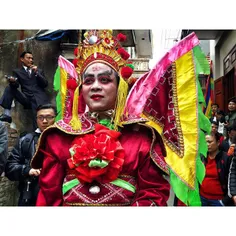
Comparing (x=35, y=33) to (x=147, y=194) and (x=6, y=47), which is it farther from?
(x=147, y=194)

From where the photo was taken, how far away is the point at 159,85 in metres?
2.47

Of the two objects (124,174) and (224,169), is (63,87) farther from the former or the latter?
(224,169)

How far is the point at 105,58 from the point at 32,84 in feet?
7.57

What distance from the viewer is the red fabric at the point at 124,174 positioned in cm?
173

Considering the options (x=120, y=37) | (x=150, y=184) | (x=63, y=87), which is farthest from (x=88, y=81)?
(x=63, y=87)

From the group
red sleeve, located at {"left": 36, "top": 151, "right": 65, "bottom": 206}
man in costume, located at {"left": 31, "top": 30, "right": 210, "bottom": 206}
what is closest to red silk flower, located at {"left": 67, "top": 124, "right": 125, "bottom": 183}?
man in costume, located at {"left": 31, "top": 30, "right": 210, "bottom": 206}

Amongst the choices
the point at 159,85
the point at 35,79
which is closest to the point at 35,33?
the point at 35,79

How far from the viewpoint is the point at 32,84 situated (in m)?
4.06

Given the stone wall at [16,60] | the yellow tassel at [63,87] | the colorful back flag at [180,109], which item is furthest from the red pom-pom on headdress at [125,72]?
the stone wall at [16,60]

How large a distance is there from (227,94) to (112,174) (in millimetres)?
3775

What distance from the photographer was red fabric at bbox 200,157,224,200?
2.99 metres

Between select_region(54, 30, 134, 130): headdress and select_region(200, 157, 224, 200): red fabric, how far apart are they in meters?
1.46

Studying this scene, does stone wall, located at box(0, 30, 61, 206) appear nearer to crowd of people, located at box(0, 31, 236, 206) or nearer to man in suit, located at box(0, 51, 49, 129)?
man in suit, located at box(0, 51, 49, 129)

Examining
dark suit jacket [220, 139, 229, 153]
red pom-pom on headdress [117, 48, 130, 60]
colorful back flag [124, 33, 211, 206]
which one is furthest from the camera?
dark suit jacket [220, 139, 229, 153]
